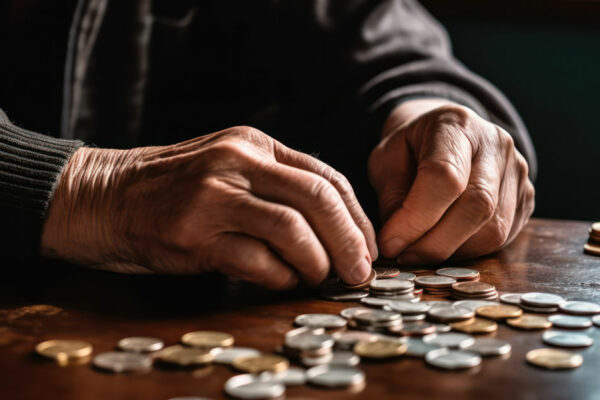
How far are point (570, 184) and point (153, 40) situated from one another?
1478mm

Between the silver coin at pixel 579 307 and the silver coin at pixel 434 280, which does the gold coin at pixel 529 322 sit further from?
the silver coin at pixel 434 280

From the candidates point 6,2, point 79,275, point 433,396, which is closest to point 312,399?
point 433,396

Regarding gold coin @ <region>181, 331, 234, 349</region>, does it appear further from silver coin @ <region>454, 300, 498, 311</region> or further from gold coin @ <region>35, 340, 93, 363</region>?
silver coin @ <region>454, 300, 498, 311</region>

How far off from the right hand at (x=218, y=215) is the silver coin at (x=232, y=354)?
17 centimetres

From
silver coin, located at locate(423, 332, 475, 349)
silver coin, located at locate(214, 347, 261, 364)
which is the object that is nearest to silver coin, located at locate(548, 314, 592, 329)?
silver coin, located at locate(423, 332, 475, 349)

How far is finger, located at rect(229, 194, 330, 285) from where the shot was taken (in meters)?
0.79

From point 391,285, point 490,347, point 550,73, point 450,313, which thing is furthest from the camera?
point 550,73

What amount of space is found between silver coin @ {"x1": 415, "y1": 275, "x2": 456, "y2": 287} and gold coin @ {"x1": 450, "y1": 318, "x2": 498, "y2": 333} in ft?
0.47

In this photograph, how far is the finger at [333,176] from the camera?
0.88 metres

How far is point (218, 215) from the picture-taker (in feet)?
2.62

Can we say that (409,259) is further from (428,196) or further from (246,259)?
(246,259)

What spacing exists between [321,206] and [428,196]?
22 centimetres

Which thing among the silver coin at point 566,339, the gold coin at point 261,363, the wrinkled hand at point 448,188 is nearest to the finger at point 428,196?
the wrinkled hand at point 448,188

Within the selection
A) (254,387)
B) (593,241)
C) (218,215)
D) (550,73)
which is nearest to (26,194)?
(218,215)
